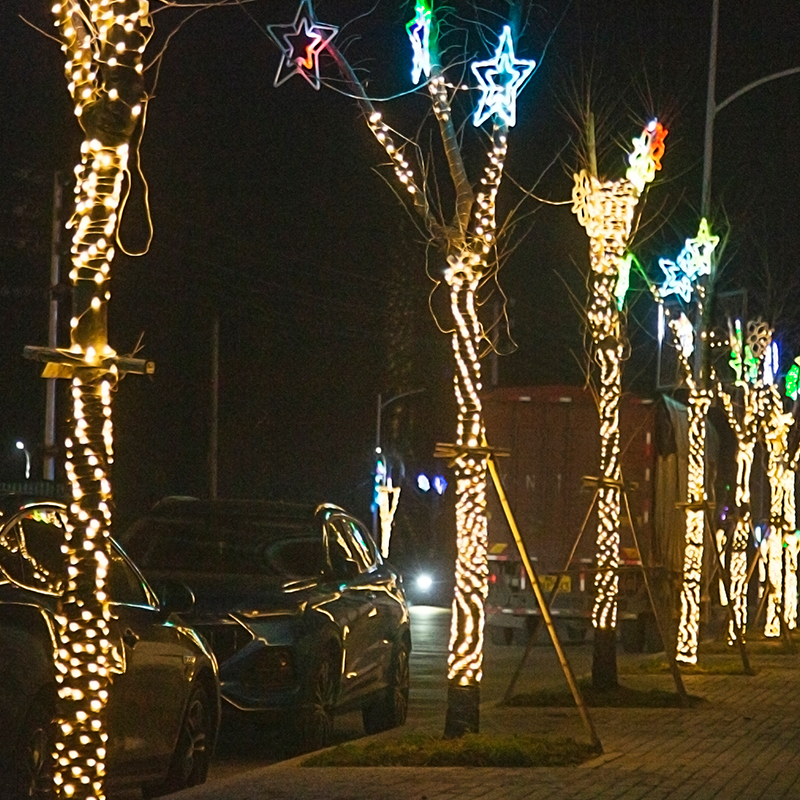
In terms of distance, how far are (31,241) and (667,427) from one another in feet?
54.3

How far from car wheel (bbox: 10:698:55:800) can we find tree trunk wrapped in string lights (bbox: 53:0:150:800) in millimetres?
1815

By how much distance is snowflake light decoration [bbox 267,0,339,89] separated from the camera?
455 inches

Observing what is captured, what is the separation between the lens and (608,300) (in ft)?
53.4

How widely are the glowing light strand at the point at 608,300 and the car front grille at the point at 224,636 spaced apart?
14.8 feet

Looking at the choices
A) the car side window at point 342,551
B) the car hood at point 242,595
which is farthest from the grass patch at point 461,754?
the car side window at point 342,551

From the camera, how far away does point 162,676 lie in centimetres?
1020

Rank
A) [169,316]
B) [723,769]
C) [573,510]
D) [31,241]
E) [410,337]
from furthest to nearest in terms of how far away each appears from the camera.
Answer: [410,337] → [169,316] → [31,241] → [573,510] → [723,769]

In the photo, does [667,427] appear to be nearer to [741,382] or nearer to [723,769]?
[741,382]

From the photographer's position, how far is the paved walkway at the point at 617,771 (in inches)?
393

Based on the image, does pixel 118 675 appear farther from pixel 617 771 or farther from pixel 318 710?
pixel 318 710

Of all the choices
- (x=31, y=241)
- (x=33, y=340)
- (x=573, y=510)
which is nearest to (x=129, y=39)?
(x=573, y=510)

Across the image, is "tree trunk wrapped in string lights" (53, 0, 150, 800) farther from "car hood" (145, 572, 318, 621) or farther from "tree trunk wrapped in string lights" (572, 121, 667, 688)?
"tree trunk wrapped in string lights" (572, 121, 667, 688)

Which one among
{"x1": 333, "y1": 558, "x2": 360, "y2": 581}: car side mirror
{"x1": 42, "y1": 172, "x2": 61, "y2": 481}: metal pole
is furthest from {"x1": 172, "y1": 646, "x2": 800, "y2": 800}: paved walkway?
{"x1": 42, "y1": 172, "x2": 61, "y2": 481}: metal pole

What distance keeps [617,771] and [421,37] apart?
5159 mm
